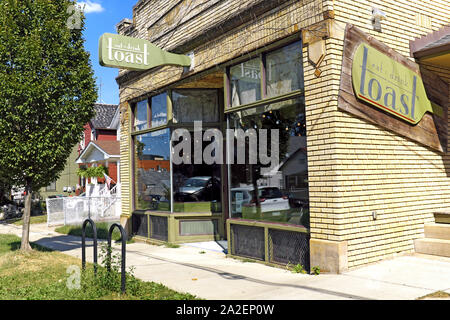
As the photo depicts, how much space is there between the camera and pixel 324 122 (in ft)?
21.2

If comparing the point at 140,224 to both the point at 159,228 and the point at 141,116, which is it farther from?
the point at 141,116

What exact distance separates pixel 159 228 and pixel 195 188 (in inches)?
56.5

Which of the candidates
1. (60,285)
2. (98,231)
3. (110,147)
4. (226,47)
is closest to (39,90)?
(226,47)

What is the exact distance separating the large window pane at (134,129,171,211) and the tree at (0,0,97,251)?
6.58ft

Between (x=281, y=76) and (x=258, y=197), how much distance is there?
2322mm

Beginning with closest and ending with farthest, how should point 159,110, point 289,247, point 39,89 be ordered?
1. point 289,247
2. point 39,89
3. point 159,110

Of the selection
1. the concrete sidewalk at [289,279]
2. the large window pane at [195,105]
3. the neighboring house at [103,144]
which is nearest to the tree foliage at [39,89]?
the large window pane at [195,105]

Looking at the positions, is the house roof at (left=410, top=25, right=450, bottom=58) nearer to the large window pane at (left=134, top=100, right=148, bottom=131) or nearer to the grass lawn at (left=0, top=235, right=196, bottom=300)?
the grass lawn at (left=0, top=235, right=196, bottom=300)

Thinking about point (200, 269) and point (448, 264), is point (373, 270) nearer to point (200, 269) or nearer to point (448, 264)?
point (448, 264)

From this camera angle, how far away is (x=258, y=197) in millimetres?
8125

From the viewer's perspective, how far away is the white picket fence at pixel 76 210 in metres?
17.6

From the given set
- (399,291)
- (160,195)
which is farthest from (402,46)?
(160,195)

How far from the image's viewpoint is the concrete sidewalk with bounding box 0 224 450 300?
5.31 meters

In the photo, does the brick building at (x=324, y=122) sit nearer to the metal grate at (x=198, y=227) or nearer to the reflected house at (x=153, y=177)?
the metal grate at (x=198, y=227)
